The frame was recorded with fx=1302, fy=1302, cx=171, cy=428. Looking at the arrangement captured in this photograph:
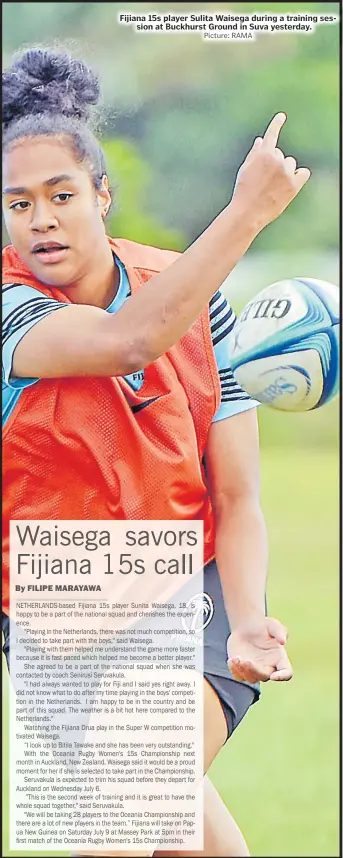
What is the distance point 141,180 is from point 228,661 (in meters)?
0.76

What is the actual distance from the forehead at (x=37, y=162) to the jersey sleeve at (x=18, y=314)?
0.16 meters

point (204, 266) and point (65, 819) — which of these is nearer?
point (204, 266)

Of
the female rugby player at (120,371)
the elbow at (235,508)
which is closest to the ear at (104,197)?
the female rugby player at (120,371)

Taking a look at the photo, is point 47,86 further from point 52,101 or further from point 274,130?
point 274,130

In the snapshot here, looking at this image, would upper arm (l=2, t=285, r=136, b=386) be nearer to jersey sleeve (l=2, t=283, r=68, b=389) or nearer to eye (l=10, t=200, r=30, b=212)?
jersey sleeve (l=2, t=283, r=68, b=389)

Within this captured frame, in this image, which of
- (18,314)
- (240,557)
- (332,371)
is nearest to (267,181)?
(332,371)

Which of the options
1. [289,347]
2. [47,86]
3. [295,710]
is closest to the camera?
[289,347]

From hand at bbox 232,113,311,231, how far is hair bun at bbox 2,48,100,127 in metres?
0.26

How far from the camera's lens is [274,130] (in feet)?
6.48

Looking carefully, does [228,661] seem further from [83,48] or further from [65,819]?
[83,48]

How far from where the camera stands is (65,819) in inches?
80.8

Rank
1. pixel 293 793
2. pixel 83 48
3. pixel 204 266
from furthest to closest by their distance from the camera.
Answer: pixel 293 793, pixel 83 48, pixel 204 266

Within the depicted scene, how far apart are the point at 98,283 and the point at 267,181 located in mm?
297

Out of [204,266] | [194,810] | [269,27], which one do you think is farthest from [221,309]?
[194,810]
